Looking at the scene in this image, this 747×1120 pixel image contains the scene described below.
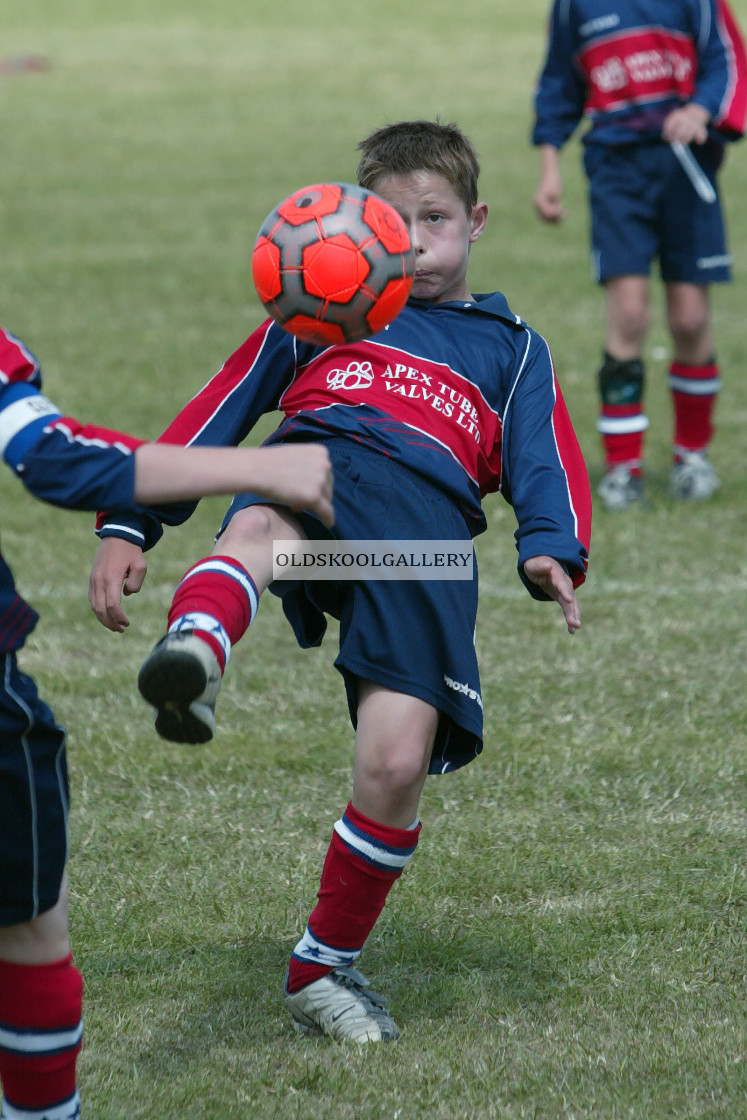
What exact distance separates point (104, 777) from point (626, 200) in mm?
3957

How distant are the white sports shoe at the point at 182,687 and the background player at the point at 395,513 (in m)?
0.06

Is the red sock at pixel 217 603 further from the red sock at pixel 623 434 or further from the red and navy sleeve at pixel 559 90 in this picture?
the red and navy sleeve at pixel 559 90

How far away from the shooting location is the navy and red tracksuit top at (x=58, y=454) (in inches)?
87.3

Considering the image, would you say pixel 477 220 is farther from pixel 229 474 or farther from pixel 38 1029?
pixel 38 1029

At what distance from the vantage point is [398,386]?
3.20 m

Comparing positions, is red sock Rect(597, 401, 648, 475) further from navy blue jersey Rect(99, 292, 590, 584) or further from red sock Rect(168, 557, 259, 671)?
red sock Rect(168, 557, 259, 671)

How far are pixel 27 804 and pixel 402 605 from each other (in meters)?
0.89

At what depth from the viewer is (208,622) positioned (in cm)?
273

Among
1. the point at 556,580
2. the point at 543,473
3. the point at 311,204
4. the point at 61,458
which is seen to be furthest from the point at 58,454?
the point at 543,473

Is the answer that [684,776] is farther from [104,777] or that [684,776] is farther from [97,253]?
[97,253]

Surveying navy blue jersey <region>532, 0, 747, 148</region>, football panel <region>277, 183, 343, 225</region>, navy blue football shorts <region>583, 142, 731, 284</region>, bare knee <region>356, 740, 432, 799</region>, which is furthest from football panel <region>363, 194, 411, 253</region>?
navy blue jersey <region>532, 0, 747, 148</region>

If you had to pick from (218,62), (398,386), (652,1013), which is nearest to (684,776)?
(652,1013)

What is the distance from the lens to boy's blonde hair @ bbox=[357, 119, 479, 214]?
3285mm

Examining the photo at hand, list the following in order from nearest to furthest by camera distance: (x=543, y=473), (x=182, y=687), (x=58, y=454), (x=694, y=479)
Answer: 1. (x=58, y=454)
2. (x=182, y=687)
3. (x=543, y=473)
4. (x=694, y=479)
